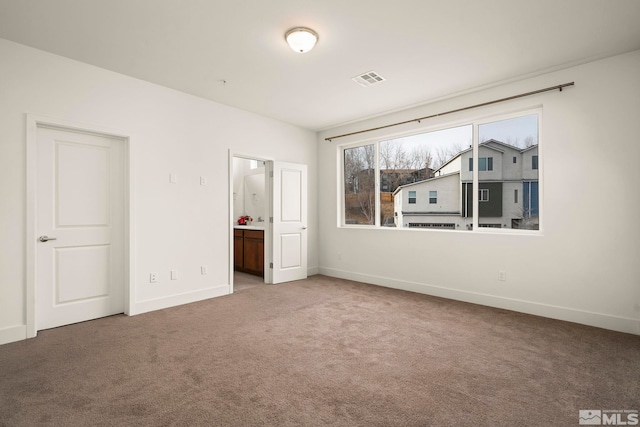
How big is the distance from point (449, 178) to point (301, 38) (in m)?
2.89

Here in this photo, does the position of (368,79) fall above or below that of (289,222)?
above

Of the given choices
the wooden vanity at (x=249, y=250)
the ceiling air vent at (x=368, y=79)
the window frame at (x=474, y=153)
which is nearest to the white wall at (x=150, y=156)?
the wooden vanity at (x=249, y=250)

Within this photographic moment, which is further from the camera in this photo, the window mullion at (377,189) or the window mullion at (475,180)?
the window mullion at (377,189)

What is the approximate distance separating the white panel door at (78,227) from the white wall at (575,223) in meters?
4.16

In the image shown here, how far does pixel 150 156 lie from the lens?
3.88 meters

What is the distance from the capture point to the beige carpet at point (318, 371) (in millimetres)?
1879

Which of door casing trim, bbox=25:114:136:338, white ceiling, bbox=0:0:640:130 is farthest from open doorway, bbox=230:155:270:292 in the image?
door casing trim, bbox=25:114:136:338

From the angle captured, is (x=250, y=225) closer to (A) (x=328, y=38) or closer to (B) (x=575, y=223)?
(A) (x=328, y=38)

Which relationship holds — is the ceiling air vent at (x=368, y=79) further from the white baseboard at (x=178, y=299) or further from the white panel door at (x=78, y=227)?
the white baseboard at (x=178, y=299)

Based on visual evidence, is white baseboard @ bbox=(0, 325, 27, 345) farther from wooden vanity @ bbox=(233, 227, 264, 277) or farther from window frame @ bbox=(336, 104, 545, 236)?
window frame @ bbox=(336, 104, 545, 236)

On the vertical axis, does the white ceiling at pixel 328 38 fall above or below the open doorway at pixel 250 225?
above

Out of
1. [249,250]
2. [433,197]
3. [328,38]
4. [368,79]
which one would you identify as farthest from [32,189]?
[433,197]

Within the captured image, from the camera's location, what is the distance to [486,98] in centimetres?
406

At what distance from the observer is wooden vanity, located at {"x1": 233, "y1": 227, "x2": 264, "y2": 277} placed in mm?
5852
